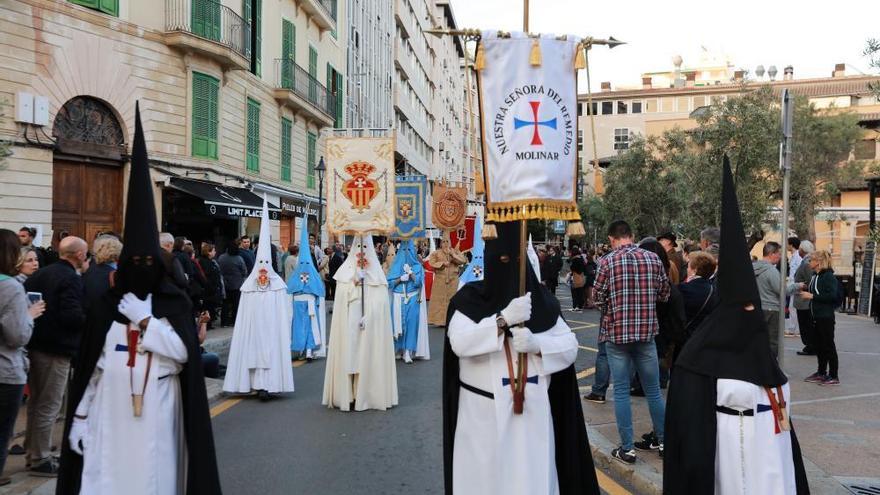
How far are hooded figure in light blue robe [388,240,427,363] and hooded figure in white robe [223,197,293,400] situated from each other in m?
2.99

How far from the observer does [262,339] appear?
892cm

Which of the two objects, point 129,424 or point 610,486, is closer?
point 129,424

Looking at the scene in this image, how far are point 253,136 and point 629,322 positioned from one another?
19330 millimetres

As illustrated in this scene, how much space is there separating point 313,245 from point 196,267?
8.09m

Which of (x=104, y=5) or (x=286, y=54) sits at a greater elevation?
(x=286, y=54)

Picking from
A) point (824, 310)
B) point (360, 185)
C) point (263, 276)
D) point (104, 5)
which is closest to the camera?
point (360, 185)

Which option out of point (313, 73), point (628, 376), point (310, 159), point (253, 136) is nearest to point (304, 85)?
point (313, 73)

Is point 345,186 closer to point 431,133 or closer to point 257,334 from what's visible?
point 257,334

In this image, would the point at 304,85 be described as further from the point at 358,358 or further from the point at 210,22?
the point at 358,358

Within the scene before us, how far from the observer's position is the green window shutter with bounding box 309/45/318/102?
28.1 meters

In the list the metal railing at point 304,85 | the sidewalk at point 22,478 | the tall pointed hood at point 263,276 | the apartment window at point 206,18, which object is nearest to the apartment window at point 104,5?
the apartment window at point 206,18

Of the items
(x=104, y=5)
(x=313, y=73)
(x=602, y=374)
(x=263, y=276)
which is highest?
Result: (x=313, y=73)

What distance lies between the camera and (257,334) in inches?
355

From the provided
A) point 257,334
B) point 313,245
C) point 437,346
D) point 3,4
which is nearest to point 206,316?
point 257,334
